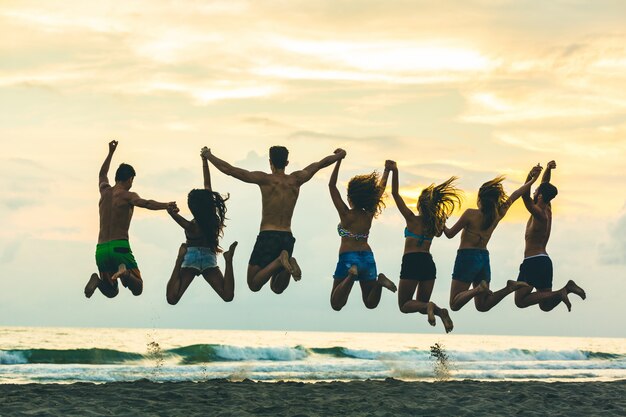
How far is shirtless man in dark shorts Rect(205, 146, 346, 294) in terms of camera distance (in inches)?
640

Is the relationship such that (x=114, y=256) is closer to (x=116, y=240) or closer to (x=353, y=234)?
(x=116, y=240)

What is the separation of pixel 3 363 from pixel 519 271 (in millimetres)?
29000

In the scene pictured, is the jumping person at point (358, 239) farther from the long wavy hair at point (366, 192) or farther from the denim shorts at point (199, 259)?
the denim shorts at point (199, 259)

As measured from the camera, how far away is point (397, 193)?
55.3 feet

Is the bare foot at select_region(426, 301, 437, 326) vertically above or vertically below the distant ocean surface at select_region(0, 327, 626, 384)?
above

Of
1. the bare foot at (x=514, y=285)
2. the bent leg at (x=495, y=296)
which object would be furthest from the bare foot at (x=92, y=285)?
the bare foot at (x=514, y=285)

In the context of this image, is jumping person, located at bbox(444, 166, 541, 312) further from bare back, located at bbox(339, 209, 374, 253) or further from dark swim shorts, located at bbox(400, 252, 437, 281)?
bare back, located at bbox(339, 209, 374, 253)

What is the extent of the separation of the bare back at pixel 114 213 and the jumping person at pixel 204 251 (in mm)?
990

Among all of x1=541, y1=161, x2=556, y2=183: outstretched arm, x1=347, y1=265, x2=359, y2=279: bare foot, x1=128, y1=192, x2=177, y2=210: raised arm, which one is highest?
x1=541, y1=161, x2=556, y2=183: outstretched arm

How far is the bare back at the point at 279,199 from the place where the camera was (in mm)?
16359

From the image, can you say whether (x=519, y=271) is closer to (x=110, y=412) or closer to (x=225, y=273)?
(x=225, y=273)

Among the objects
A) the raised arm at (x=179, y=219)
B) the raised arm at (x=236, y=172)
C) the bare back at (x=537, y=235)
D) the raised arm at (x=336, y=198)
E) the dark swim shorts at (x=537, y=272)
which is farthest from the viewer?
→ the bare back at (x=537, y=235)

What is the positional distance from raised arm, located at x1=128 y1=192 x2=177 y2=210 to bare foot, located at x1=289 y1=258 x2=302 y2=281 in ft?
7.48

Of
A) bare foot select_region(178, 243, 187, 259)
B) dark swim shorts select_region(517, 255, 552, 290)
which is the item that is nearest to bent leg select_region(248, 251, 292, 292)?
bare foot select_region(178, 243, 187, 259)
